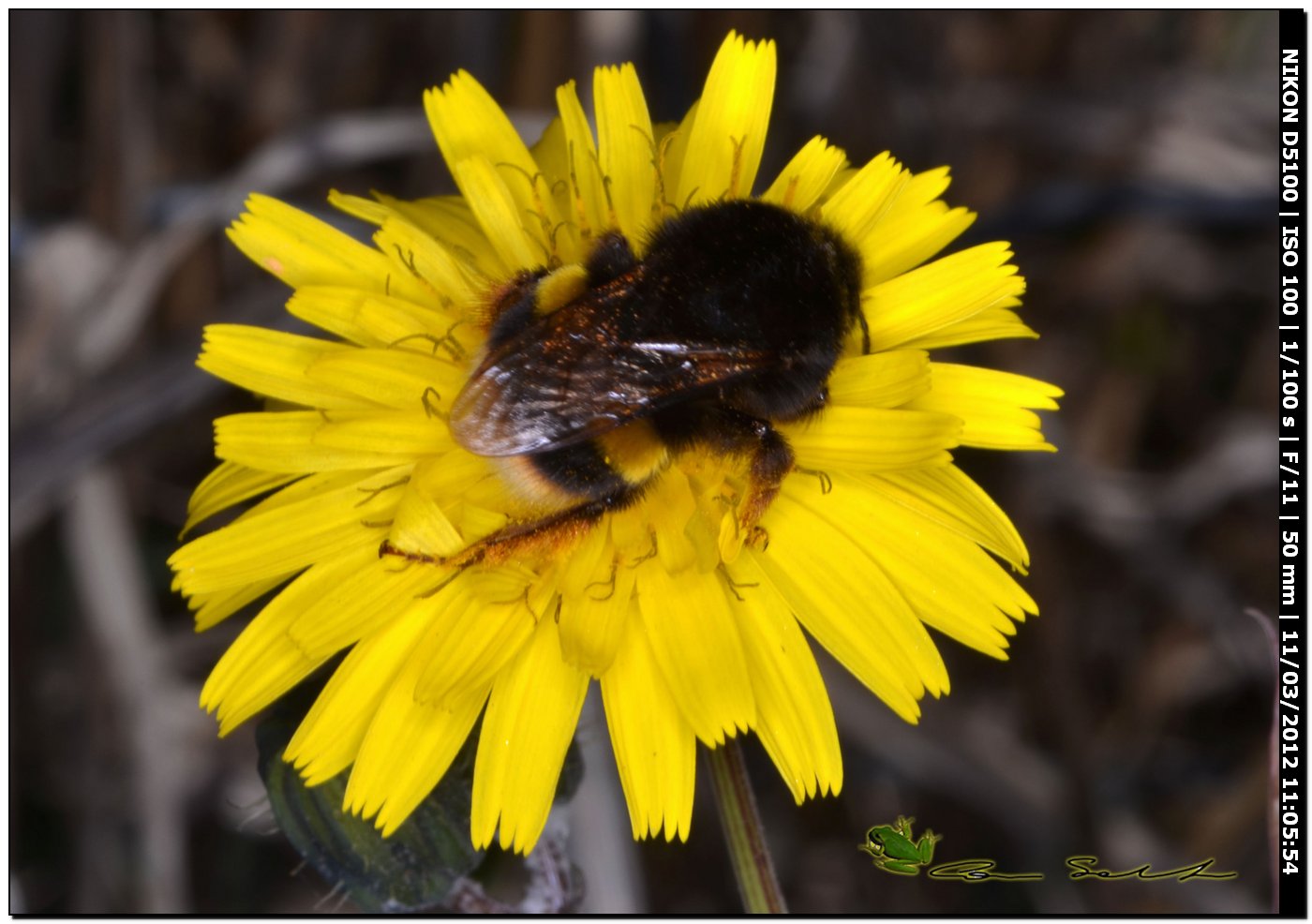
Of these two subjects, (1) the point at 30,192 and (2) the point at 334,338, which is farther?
(1) the point at 30,192

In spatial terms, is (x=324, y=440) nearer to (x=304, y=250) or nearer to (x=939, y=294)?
(x=304, y=250)

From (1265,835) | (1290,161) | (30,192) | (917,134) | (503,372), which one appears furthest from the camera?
(917,134)

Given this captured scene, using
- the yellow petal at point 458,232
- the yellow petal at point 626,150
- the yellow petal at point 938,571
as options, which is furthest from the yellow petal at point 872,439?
the yellow petal at point 458,232

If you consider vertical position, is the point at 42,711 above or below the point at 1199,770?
above

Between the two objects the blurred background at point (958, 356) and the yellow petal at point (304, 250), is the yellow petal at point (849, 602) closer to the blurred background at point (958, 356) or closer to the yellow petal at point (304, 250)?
the yellow petal at point (304, 250)

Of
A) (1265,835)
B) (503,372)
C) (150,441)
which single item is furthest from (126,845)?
(1265,835)

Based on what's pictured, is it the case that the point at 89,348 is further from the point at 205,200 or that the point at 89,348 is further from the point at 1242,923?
the point at 1242,923

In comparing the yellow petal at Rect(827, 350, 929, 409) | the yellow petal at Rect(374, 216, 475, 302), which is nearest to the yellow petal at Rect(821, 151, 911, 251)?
the yellow petal at Rect(827, 350, 929, 409)
